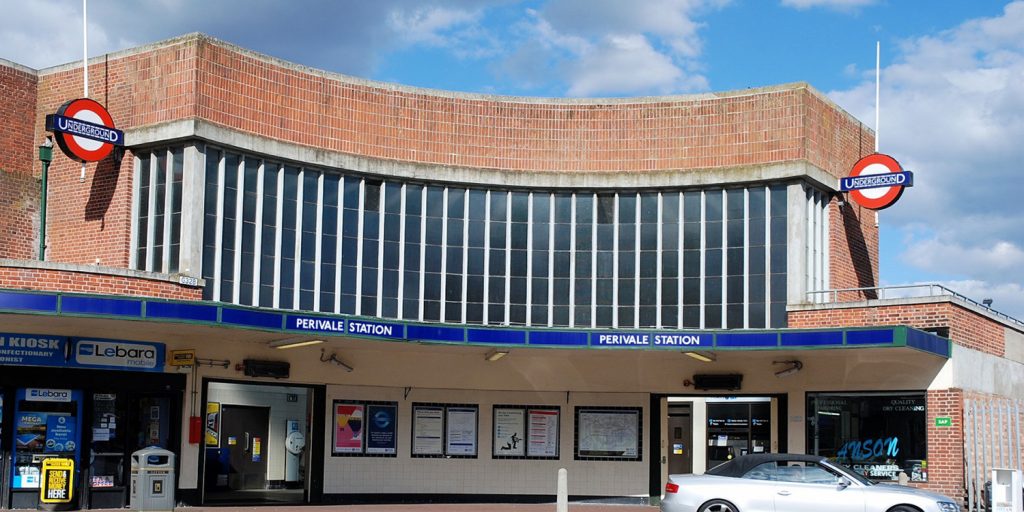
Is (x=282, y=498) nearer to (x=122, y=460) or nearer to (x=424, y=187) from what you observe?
(x=122, y=460)

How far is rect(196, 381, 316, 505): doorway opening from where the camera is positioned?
28398 mm

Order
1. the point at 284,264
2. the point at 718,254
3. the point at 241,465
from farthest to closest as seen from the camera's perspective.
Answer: the point at 241,465
the point at 718,254
the point at 284,264

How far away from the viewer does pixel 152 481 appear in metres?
20.0

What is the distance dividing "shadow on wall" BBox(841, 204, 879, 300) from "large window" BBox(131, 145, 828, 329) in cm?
125

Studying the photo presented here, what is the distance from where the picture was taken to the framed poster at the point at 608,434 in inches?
1030

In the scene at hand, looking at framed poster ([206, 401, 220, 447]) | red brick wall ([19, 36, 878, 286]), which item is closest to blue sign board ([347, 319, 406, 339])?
red brick wall ([19, 36, 878, 286])

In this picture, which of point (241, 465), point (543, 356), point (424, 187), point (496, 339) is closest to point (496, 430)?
point (543, 356)

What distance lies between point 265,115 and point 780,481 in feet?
41.1

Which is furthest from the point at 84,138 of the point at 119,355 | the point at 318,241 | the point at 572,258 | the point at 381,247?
the point at 572,258

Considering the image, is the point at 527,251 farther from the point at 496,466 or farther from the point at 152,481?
the point at 152,481

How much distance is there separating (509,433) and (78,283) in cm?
960

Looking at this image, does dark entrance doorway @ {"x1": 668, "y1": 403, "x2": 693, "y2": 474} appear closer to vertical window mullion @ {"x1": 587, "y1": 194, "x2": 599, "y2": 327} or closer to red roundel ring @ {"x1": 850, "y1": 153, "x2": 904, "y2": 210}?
vertical window mullion @ {"x1": 587, "y1": 194, "x2": 599, "y2": 327}

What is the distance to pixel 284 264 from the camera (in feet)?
78.8

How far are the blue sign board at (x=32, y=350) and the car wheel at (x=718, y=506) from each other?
447 inches
